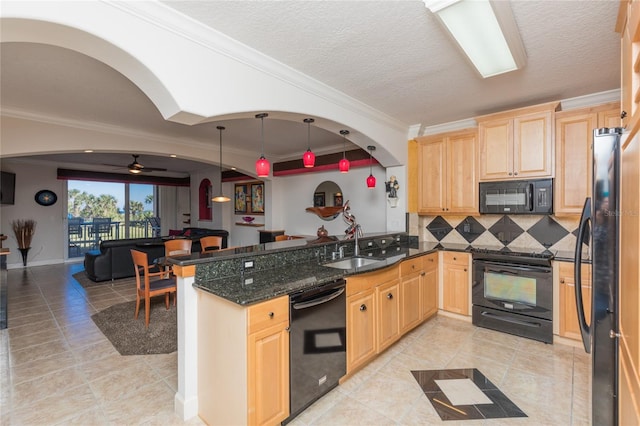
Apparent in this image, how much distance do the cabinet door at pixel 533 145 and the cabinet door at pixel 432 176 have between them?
2.83 ft

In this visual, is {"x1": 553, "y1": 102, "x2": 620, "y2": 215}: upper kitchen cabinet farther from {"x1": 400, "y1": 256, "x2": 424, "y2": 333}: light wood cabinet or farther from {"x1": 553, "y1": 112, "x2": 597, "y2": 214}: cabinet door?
{"x1": 400, "y1": 256, "x2": 424, "y2": 333}: light wood cabinet

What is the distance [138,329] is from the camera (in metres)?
3.47

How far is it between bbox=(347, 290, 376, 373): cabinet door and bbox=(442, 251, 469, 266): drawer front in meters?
1.69

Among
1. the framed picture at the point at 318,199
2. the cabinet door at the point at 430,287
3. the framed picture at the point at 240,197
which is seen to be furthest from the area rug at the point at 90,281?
the cabinet door at the point at 430,287

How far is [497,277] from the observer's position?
11.1 feet

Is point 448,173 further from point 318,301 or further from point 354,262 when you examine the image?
point 318,301

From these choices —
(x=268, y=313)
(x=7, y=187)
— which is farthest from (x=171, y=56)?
(x=7, y=187)

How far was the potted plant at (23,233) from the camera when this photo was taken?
6898mm

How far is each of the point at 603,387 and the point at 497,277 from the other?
213cm

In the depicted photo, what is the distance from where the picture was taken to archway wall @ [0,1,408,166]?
1.47 m

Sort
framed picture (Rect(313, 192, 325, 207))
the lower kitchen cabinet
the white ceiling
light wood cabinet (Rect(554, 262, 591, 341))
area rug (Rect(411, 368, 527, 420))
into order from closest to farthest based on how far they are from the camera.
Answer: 1. the lower kitchen cabinet
2. the white ceiling
3. area rug (Rect(411, 368, 527, 420))
4. light wood cabinet (Rect(554, 262, 591, 341))
5. framed picture (Rect(313, 192, 325, 207))

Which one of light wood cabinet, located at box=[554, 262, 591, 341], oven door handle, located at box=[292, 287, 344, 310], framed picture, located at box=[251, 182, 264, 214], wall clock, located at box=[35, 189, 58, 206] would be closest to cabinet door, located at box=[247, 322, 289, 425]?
oven door handle, located at box=[292, 287, 344, 310]

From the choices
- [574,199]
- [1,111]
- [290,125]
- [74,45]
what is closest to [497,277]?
[574,199]

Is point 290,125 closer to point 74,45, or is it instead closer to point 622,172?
point 74,45
